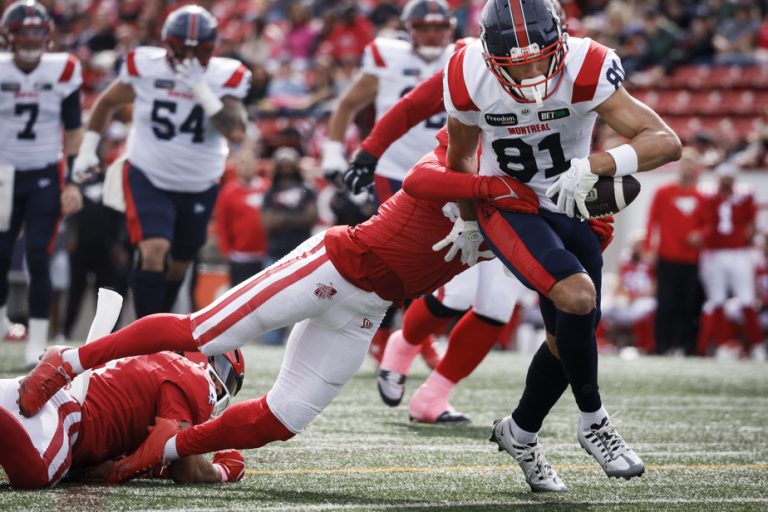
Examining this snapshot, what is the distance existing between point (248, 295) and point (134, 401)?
0.47m

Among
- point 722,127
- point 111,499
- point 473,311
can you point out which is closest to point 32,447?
point 111,499

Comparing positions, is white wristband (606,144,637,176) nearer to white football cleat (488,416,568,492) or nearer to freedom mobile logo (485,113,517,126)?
freedom mobile logo (485,113,517,126)

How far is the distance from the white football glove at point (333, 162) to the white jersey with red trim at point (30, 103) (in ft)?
5.24

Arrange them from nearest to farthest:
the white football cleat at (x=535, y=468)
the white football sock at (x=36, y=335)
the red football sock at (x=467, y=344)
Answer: the white football cleat at (x=535, y=468) → the red football sock at (x=467, y=344) → the white football sock at (x=36, y=335)

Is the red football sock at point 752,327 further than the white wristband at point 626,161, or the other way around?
the red football sock at point 752,327

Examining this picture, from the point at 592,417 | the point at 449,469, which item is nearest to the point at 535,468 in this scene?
the point at 592,417

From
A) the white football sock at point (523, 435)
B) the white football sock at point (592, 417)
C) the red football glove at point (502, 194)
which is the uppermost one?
the red football glove at point (502, 194)

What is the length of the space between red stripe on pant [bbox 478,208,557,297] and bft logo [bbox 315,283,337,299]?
0.45 meters

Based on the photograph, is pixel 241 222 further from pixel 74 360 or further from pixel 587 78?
pixel 587 78

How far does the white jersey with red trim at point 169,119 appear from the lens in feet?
20.4

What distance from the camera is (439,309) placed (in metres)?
5.29

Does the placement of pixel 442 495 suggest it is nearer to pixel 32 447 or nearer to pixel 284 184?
pixel 32 447

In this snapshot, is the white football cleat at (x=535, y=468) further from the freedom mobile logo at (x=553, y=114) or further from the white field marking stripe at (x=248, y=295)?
the freedom mobile logo at (x=553, y=114)

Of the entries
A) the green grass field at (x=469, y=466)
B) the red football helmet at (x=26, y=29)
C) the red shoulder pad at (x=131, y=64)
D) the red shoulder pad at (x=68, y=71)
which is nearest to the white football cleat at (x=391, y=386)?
the green grass field at (x=469, y=466)
